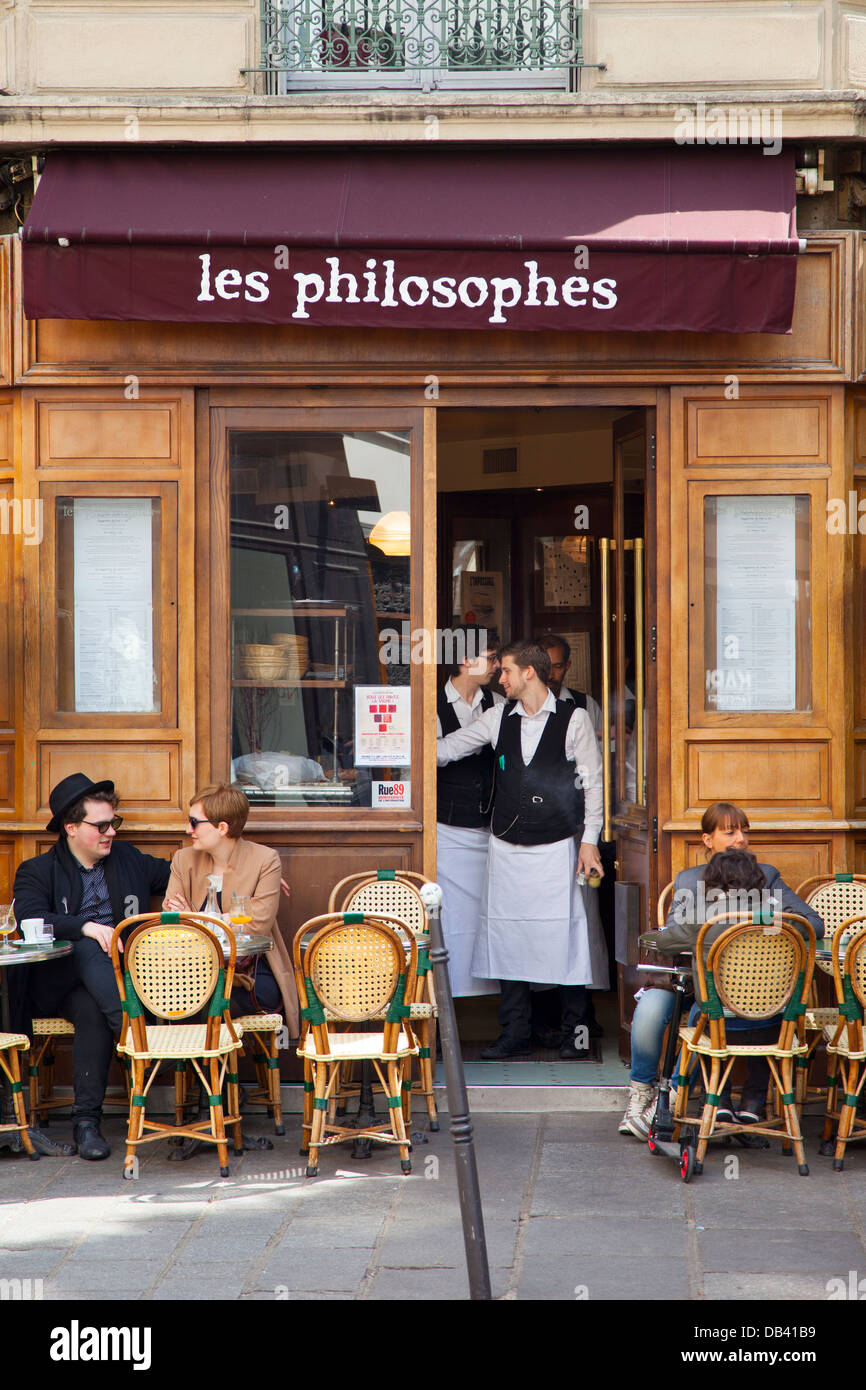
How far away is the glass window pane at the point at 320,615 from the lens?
7.70 metres

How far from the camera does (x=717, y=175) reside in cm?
730

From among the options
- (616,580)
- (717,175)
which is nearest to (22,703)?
(616,580)

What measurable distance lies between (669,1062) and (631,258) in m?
3.67

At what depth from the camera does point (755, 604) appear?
298 inches

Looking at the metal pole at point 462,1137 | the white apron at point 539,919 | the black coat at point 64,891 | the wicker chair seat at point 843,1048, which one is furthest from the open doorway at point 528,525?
the metal pole at point 462,1137

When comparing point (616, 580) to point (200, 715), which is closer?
point (200, 715)

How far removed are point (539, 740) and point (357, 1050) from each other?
2.41 meters

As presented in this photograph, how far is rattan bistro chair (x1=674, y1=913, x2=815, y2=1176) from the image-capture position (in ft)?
20.7

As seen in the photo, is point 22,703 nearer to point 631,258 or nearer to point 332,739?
point 332,739

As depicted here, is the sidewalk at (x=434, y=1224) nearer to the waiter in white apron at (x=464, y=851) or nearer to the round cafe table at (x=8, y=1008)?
the round cafe table at (x=8, y=1008)

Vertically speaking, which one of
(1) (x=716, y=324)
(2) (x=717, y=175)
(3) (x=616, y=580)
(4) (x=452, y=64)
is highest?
(4) (x=452, y=64)

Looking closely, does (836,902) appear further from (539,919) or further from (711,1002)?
(539,919)

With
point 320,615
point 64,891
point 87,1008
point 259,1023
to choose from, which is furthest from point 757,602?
point 87,1008

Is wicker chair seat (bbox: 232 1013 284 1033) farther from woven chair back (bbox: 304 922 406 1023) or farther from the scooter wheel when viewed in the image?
the scooter wheel
